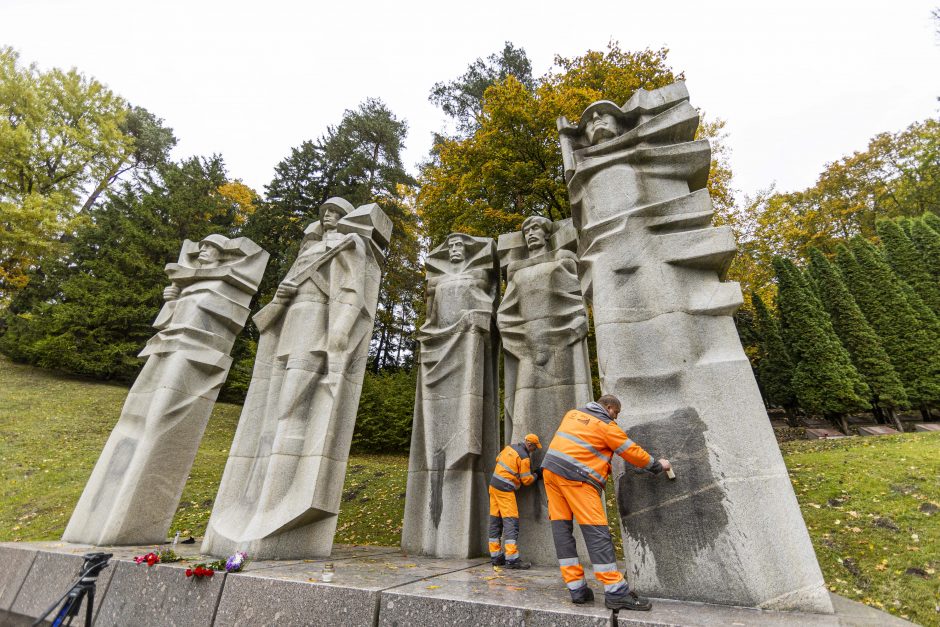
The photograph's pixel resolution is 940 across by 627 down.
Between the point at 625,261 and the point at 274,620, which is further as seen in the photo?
the point at 625,261

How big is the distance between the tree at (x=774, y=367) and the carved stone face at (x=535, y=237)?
18097 millimetres

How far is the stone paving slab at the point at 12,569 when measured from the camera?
472cm

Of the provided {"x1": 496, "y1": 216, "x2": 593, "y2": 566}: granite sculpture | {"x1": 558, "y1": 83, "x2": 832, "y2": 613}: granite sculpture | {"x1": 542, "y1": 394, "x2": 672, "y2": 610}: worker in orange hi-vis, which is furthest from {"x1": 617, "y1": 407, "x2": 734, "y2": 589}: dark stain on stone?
{"x1": 496, "y1": 216, "x2": 593, "y2": 566}: granite sculpture

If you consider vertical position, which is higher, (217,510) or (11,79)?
(11,79)

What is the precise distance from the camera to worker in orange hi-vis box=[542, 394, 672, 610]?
3109 millimetres

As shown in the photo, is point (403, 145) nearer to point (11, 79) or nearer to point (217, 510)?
point (11, 79)

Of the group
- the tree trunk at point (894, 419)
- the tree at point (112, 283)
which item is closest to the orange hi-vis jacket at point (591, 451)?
the tree trunk at point (894, 419)

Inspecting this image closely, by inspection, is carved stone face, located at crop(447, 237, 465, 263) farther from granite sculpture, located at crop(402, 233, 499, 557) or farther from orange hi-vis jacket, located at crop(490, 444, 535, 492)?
orange hi-vis jacket, located at crop(490, 444, 535, 492)

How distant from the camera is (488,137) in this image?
1429cm

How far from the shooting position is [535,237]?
664cm

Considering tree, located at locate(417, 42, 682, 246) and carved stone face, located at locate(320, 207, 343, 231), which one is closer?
carved stone face, located at locate(320, 207, 343, 231)

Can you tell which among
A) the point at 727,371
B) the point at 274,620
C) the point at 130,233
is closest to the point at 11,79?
the point at 130,233

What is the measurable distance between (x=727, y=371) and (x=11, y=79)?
115ft

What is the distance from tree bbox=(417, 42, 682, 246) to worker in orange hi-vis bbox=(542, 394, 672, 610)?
36.0 feet
